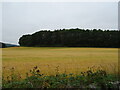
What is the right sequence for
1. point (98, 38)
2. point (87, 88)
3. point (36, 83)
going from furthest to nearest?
1. point (98, 38)
2. point (36, 83)
3. point (87, 88)

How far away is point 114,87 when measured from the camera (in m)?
2.82

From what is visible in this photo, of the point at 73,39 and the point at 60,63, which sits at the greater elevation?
the point at 73,39

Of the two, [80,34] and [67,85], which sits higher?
[80,34]

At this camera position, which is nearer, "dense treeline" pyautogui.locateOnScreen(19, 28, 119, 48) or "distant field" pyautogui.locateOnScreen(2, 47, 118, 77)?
"distant field" pyautogui.locateOnScreen(2, 47, 118, 77)

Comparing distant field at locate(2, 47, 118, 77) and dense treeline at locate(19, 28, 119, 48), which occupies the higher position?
dense treeline at locate(19, 28, 119, 48)

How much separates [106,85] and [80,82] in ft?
1.84

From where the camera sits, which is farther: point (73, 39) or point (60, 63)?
point (73, 39)

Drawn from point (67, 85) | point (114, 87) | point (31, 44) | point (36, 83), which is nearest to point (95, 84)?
point (114, 87)

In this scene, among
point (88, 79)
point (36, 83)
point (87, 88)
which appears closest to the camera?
point (87, 88)

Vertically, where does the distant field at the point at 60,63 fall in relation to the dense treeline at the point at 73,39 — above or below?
below

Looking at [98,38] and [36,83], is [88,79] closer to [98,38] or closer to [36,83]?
[36,83]

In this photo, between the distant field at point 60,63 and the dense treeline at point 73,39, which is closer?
the distant field at point 60,63

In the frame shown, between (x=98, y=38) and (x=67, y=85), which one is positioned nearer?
(x=67, y=85)

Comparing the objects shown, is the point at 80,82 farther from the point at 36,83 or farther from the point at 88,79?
the point at 36,83
